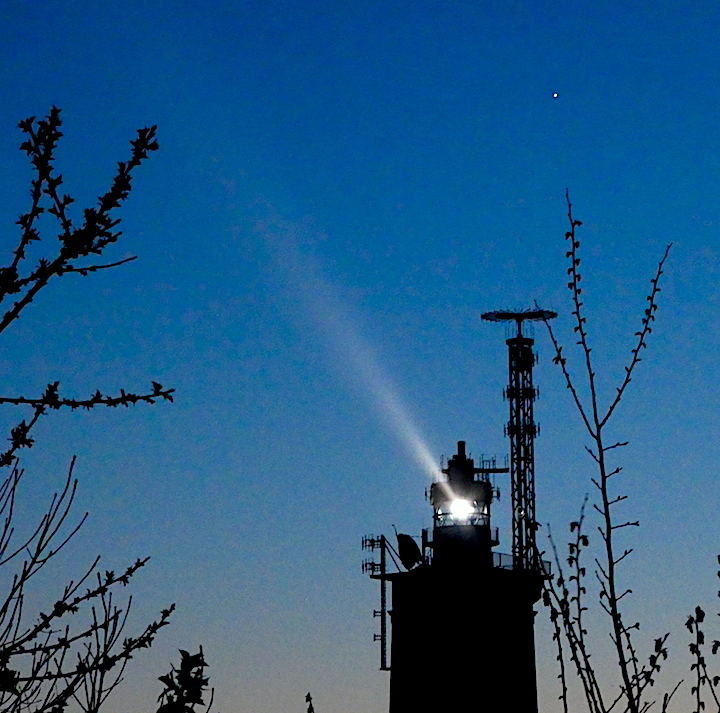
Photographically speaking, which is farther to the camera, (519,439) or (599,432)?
(519,439)

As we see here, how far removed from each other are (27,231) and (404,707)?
3516cm

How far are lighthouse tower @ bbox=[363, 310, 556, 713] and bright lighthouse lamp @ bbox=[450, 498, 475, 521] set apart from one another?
36 mm

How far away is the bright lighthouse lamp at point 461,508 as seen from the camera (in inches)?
1559

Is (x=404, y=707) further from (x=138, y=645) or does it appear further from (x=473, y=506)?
(x=138, y=645)

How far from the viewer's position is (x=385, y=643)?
40906 mm

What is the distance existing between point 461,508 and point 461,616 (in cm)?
382

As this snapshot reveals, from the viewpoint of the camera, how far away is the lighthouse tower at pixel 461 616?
3753 cm

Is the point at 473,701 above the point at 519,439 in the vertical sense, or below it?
below

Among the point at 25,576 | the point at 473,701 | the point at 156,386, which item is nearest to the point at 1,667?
the point at 25,576

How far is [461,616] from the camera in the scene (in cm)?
3866

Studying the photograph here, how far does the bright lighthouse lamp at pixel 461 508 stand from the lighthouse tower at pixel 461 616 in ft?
0.12

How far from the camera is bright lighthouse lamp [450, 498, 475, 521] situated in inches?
1559

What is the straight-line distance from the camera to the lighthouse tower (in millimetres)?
37531

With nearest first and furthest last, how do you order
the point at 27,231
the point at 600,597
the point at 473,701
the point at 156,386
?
the point at 27,231 → the point at 156,386 → the point at 600,597 → the point at 473,701
